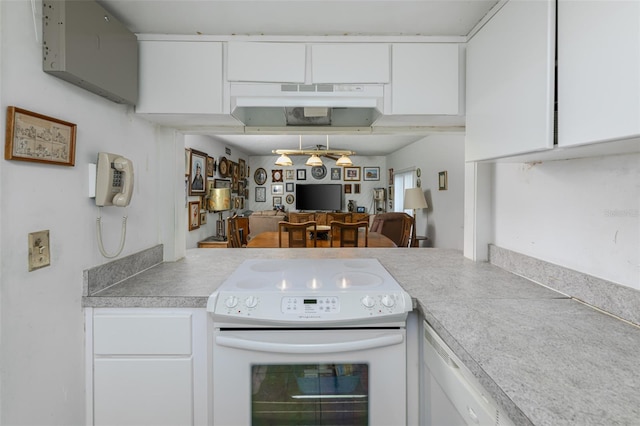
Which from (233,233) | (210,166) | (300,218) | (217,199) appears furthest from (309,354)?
(300,218)

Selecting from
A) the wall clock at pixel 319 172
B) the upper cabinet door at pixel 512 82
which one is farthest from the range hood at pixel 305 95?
the wall clock at pixel 319 172

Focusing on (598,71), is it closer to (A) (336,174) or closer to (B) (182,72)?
(B) (182,72)

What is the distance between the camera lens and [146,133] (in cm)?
157

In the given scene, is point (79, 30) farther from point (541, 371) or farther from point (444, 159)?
point (444, 159)

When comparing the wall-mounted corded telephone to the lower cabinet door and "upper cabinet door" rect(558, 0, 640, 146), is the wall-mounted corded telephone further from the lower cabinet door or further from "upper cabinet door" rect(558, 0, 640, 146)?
"upper cabinet door" rect(558, 0, 640, 146)

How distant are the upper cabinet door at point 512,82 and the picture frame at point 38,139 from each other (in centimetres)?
151

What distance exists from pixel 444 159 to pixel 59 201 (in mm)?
4191

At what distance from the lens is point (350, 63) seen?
138cm

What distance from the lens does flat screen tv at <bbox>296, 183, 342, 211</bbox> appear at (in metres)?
7.48

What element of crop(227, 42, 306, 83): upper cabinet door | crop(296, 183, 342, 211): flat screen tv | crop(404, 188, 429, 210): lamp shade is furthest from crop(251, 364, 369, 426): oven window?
crop(296, 183, 342, 211): flat screen tv

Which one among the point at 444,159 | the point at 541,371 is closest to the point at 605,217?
the point at 541,371

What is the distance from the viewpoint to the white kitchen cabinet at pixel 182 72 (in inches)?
53.8

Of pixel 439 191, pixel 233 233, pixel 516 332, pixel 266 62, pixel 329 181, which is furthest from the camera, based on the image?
pixel 329 181

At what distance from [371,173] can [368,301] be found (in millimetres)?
6794
